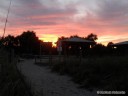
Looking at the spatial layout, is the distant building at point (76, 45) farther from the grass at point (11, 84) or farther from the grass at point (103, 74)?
the grass at point (11, 84)

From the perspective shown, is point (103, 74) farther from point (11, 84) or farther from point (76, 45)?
point (76, 45)

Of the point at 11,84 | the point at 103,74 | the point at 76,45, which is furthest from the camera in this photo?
the point at 76,45

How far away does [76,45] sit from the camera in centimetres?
3597

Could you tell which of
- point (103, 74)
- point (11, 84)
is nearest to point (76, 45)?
point (103, 74)

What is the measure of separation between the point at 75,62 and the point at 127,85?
7203 millimetres

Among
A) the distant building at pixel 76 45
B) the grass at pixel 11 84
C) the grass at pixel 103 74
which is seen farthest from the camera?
the distant building at pixel 76 45

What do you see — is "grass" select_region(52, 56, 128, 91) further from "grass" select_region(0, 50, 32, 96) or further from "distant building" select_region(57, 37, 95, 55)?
"distant building" select_region(57, 37, 95, 55)

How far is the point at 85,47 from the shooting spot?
117ft

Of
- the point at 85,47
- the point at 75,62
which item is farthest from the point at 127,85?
the point at 85,47

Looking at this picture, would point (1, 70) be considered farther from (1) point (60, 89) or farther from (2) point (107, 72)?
(2) point (107, 72)

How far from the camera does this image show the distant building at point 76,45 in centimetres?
3269

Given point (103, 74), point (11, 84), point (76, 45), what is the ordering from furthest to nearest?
point (76, 45), point (103, 74), point (11, 84)

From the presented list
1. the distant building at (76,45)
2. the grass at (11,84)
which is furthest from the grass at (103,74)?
the distant building at (76,45)

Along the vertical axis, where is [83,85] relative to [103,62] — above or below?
below
